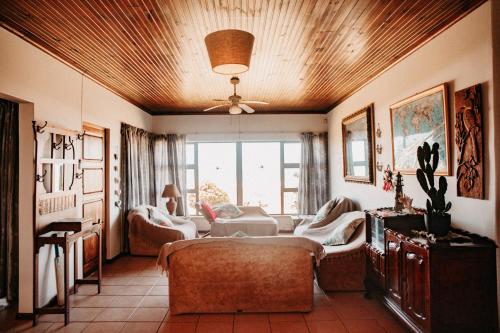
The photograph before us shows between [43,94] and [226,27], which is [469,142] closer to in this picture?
[226,27]

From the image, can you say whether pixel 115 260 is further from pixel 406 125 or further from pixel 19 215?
pixel 406 125

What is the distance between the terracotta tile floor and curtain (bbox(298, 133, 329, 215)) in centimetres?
349

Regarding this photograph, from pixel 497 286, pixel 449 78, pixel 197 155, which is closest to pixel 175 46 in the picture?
pixel 449 78

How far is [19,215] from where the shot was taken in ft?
10.9

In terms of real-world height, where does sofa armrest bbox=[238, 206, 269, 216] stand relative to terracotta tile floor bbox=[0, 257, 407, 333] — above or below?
above

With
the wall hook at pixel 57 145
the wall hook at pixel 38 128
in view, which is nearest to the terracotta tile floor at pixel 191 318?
the wall hook at pixel 57 145

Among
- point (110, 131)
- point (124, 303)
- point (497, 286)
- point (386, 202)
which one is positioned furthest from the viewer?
point (110, 131)

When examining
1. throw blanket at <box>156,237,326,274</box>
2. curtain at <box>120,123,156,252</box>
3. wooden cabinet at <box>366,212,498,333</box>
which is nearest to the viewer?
wooden cabinet at <box>366,212,498,333</box>

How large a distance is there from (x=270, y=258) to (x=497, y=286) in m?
1.86

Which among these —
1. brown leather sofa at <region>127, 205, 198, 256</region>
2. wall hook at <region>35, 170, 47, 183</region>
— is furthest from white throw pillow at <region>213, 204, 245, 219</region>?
wall hook at <region>35, 170, 47, 183</region>

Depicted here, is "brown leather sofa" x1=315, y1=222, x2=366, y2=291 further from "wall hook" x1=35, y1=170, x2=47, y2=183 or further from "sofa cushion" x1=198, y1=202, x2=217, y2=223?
"wall hook" x1=35, y1=170, x2=47, y2=183

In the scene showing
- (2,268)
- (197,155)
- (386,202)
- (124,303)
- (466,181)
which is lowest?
(124,303)

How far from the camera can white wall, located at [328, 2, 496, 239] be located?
2590mm

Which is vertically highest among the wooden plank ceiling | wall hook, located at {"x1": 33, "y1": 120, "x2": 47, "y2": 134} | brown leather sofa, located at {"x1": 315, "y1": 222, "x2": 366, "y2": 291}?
the wooden plank ceiling
